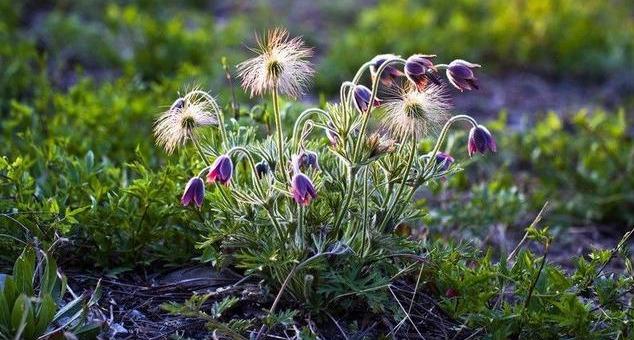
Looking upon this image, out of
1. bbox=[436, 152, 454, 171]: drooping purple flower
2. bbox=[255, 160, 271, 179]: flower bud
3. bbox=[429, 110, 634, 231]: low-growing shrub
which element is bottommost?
bbox=[429, 110, 634, 231]: low-growing shrub

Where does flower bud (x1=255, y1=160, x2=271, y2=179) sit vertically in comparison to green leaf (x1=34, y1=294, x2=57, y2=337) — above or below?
above

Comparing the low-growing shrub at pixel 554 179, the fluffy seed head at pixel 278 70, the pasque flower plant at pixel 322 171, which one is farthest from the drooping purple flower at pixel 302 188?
the low-growing shrub at pixel 554 179

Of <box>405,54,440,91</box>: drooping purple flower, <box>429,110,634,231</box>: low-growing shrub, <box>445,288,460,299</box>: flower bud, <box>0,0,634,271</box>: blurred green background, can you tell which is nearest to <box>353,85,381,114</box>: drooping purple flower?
<box>405,54,440,91</box>: drooping purple flower

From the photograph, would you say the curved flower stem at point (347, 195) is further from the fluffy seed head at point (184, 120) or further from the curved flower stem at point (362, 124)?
the fluffy seed head at point (184, 120)

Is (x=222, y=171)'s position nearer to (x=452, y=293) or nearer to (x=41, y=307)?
(x=41, y=307)

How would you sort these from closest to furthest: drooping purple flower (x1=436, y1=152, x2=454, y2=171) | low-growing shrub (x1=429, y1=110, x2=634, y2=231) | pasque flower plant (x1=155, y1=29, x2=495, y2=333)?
pasque flower plant (x1=155, y1=29, x2=495, y2=333) < drooping purple flower (x1=436, y1=152, x2=454, y2=171) < low-growing shrub (x1=429, y1=110, x2=634, y2=231)

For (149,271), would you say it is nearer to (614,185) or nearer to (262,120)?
(262,120)

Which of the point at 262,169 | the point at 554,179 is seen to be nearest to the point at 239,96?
the point at 554,179

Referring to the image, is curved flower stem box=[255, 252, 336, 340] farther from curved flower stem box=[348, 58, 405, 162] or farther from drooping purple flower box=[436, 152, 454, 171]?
drooping purple flower box=[436, 152, 454, 171]
